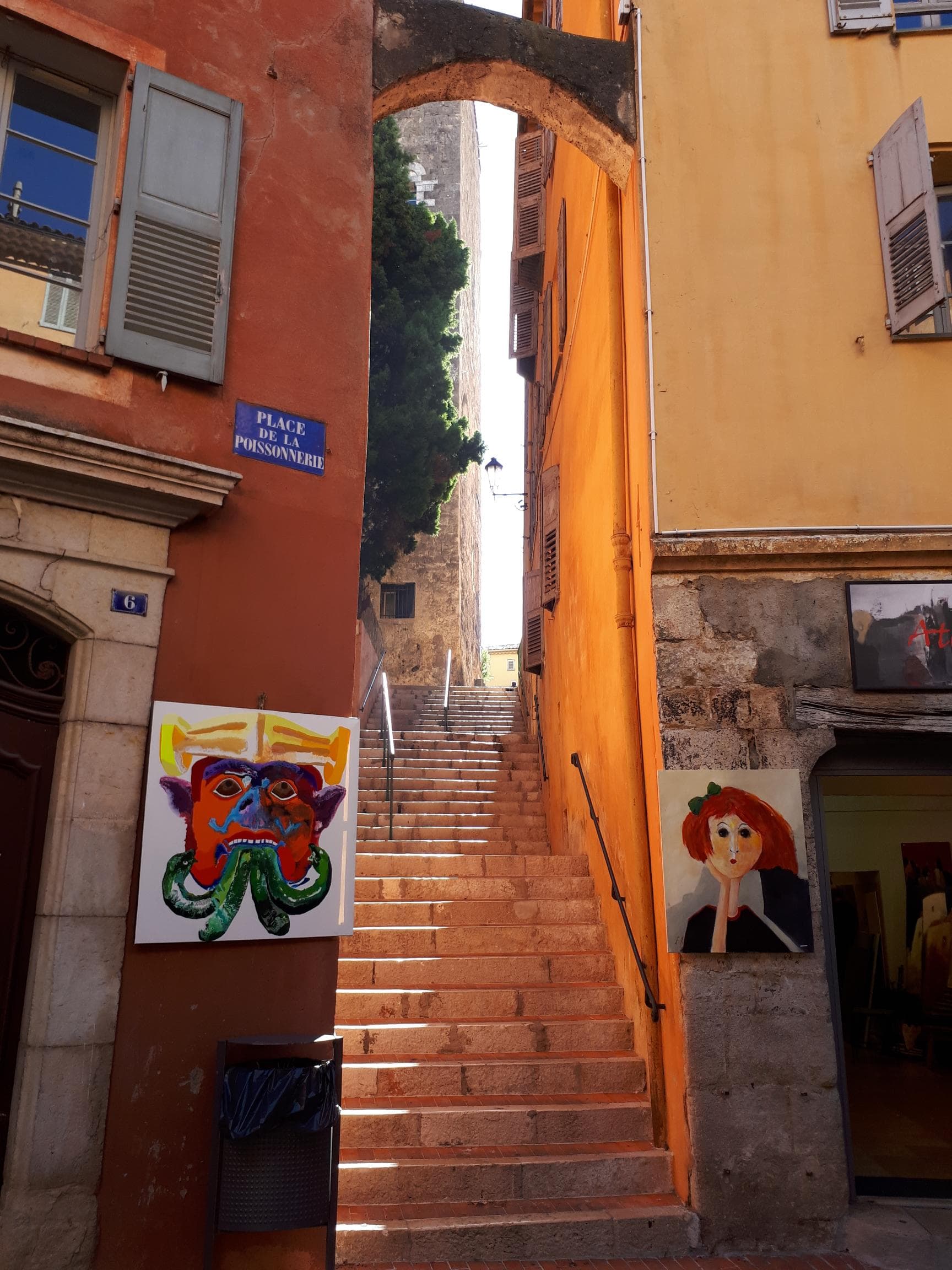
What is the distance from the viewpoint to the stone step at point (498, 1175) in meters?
4.93

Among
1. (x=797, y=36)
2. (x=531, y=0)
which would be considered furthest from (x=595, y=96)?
(x=531, y=0)

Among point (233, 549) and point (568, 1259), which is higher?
point (233, 549)

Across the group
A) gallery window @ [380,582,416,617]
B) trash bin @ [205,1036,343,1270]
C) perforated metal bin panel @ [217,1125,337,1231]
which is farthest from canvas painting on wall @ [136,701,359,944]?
gallery window @ [380,582,416,617]

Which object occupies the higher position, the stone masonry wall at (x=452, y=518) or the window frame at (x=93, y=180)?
the stone masonry wall at (x=452, y=518)

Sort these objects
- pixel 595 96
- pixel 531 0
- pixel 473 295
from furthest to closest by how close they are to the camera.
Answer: pixel 473 295 < pixel 531 0 < pixel 595 96

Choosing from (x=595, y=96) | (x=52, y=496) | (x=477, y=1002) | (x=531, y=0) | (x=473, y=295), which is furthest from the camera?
(x=473, y=295)

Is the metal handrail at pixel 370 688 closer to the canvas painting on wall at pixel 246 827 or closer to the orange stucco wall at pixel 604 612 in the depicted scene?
the orange stucco wall at pixel 604 612

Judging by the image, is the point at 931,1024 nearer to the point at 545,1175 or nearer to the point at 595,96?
the point at 545,1175

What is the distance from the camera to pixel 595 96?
6.52 meters

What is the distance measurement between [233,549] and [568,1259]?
384cm

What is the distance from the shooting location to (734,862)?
5.21 metres

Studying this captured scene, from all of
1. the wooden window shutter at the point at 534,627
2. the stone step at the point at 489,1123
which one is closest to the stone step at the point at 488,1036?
the stone step at the point at 489,1123

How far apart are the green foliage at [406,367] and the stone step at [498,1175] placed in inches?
470

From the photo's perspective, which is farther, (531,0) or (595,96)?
(531,0)
